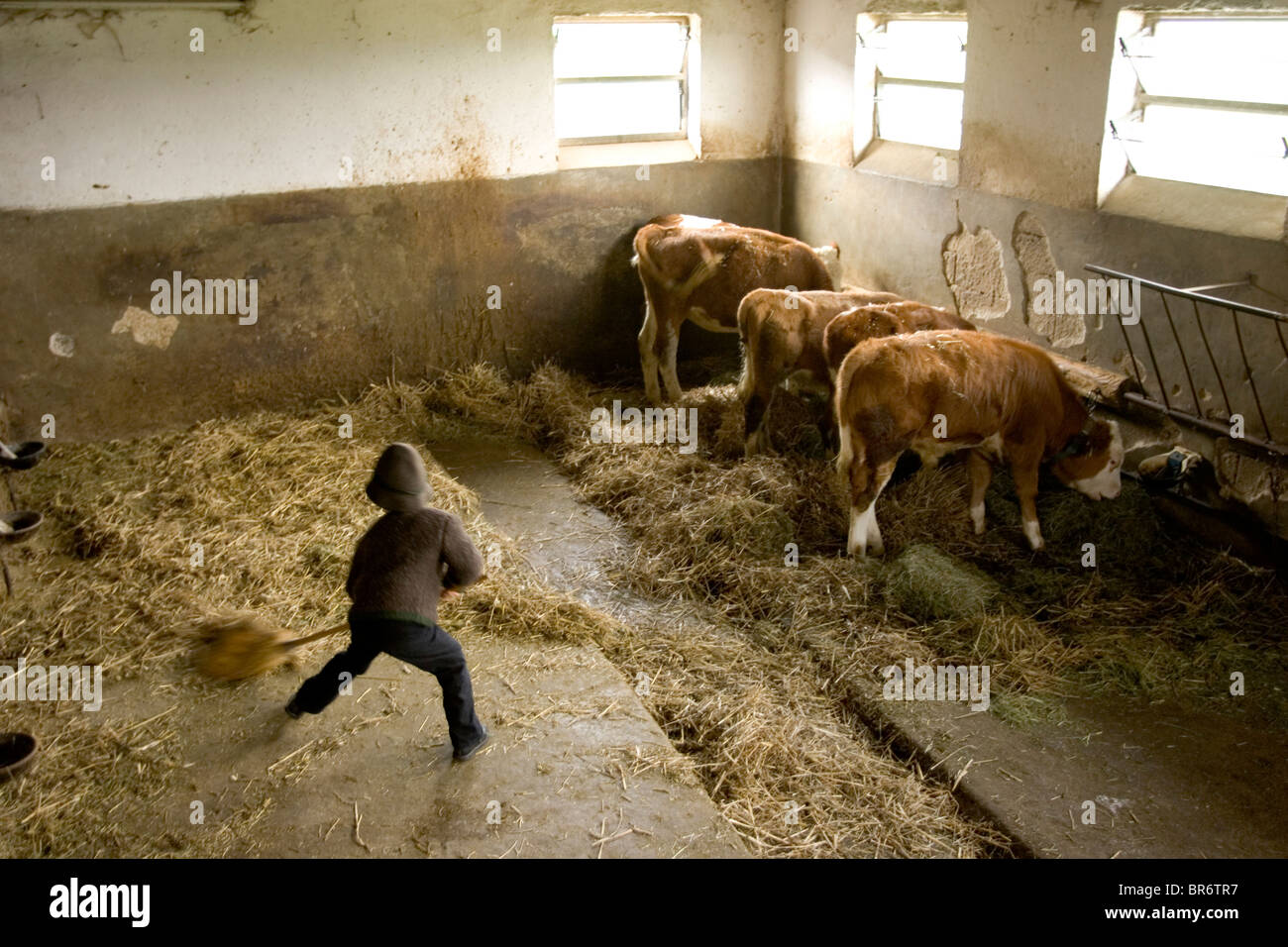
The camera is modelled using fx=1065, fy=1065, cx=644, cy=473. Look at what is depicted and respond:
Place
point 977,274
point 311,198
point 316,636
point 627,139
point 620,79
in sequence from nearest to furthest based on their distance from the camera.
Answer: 1. point 316,636
2. point 977,274
3. point 311,198
4. point 620,79
5. point 627,139

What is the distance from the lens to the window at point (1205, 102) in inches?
217

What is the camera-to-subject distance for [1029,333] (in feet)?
23.4

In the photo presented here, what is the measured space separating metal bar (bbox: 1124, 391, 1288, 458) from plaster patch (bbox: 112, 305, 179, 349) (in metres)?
6.46

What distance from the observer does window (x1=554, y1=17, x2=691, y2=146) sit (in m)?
8.88

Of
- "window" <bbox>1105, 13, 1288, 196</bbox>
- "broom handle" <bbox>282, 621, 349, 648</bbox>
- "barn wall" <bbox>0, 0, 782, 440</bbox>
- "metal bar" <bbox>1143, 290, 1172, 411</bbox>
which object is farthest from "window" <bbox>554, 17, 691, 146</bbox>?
"broom handle" <bbox>282, 621, 349, 648</bbox>

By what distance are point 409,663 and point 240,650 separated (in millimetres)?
1012

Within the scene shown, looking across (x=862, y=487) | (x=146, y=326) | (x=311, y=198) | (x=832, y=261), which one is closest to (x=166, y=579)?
(x=146, y=326)

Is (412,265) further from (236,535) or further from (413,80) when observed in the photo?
(236,535)

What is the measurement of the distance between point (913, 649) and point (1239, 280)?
266 cm

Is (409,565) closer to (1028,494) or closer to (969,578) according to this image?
(969,578)

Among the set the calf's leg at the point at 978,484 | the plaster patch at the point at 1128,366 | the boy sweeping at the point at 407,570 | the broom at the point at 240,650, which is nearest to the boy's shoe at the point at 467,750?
the boy sweeping at the point at 407,570

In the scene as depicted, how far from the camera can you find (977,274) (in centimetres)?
749

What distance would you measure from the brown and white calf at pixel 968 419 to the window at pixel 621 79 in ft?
14.2
